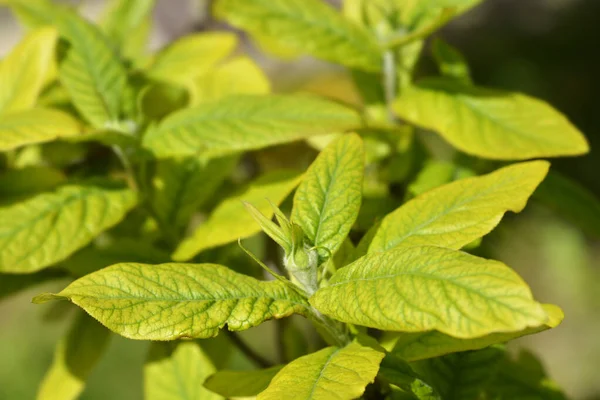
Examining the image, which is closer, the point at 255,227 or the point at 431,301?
the point at 431,301

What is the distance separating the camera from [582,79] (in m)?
5.06

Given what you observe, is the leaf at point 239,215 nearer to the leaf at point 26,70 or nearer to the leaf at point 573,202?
the leaf at point 26,70

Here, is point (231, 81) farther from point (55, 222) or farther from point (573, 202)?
point (573, 202)

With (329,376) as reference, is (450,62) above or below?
above

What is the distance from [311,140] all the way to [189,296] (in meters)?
0.56

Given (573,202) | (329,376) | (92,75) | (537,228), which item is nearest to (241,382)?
(329,376)

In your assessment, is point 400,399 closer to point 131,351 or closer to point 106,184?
point 106,184

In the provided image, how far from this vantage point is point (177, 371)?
1.06m

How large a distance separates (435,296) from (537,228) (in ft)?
14.1

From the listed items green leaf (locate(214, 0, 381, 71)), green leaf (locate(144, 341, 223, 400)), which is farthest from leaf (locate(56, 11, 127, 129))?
green leaf (locate(144, 341, 223, 400))

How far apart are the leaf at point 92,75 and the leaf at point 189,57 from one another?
0.21 meters

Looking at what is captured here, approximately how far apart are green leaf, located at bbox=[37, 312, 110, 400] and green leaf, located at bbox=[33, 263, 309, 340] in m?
0.53

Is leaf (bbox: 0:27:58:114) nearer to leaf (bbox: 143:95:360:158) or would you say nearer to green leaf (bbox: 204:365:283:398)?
leaf (bbox: 143:95:360:158)

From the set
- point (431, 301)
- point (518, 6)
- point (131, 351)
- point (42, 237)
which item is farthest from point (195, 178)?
point (518, 6)
